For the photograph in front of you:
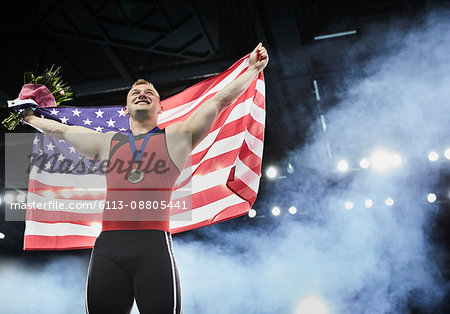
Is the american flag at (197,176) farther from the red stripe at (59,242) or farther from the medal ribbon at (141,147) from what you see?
the medal ribbon at (141,147)

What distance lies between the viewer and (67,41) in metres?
5.09

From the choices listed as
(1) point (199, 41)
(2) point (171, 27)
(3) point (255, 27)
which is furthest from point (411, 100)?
(2) point (171, 27)

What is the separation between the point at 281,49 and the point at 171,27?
4.98 ft

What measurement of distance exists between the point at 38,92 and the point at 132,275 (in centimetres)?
152

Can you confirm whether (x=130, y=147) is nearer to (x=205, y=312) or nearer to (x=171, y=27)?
(x=171, y=27)

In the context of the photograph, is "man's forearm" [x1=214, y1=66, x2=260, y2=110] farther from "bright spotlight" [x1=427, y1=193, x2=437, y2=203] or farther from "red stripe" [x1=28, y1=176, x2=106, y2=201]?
"bright spotlight" [x1=427, y1=193, x2=437, y2=203]

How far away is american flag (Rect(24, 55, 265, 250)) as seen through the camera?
2.70m

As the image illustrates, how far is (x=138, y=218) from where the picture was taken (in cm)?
181

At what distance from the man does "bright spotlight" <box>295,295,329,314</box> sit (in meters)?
6.78

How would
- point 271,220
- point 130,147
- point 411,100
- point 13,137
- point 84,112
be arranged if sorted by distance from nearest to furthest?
point 130,147
point 84,112
point 411,100
point 13,137
point 271,220

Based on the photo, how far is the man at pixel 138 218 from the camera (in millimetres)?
1652

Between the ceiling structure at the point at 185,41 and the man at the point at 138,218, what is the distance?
6.84ft

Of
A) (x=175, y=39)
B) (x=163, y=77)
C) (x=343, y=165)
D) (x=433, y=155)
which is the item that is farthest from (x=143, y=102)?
(x=433, y=155)

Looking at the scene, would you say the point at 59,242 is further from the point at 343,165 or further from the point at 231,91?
the point at 343,165
